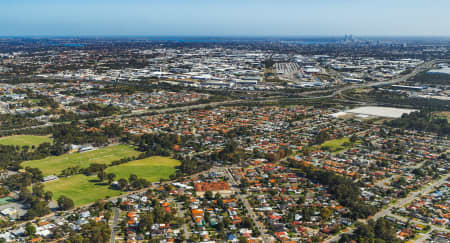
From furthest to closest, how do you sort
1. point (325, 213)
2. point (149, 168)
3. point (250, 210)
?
point (149, 168) → point (250, 210) → point (325, 213)

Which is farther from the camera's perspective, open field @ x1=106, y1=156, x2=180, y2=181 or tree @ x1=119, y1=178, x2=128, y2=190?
open field @ x1=106, y1=156, x2=180, y2=181

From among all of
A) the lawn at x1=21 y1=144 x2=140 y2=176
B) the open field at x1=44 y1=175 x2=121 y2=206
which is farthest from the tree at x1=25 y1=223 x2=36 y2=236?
the lawn at x1=21 y1=144 x2=140 y2=176

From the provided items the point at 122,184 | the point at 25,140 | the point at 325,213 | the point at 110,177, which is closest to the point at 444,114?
the point at 325,213

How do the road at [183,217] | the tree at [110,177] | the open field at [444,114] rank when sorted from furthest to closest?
the open field at [444,114]
the tree at [110,177]
the road at [183,217]

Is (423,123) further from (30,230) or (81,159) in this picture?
(30,230)

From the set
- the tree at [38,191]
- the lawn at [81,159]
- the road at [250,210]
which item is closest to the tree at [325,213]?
the road at [250,210]

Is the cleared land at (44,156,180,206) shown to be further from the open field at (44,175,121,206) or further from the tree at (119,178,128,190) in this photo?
the tree at (119,178,128,190)

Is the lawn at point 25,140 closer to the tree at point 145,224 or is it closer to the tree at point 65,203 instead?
the tree at point 65,203
